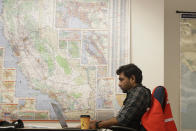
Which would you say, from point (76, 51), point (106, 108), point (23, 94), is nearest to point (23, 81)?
point (23, 94)

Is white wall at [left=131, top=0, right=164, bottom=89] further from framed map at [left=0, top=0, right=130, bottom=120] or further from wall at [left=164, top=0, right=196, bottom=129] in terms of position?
wall at [left=164, top=0, right=196, bottom=129]

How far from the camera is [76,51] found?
3.47 m

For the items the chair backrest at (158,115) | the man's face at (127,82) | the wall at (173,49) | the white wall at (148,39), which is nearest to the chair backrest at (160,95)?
the chair backrest at (158,115)

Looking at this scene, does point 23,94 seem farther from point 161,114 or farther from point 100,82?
point 161,114

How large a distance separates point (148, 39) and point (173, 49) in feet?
2.06

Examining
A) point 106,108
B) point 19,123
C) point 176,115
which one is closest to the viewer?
point 19,123

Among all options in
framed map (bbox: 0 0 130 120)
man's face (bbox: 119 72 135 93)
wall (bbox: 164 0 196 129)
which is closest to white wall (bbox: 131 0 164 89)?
framed map (bbox: 0 0 130 120)

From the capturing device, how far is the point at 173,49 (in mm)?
3988

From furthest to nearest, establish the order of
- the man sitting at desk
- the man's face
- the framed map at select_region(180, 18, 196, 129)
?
the framed map at select_region(180, 18, 196, 129)
the man's face
the man sitting at desk

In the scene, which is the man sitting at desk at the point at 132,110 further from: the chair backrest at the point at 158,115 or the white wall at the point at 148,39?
the white wall at the point at 148,39

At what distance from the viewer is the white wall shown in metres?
3.47

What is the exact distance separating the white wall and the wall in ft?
1.70

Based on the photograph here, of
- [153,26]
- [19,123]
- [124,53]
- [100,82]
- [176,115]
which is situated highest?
[153,26]

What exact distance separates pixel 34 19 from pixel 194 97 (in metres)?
2.22
